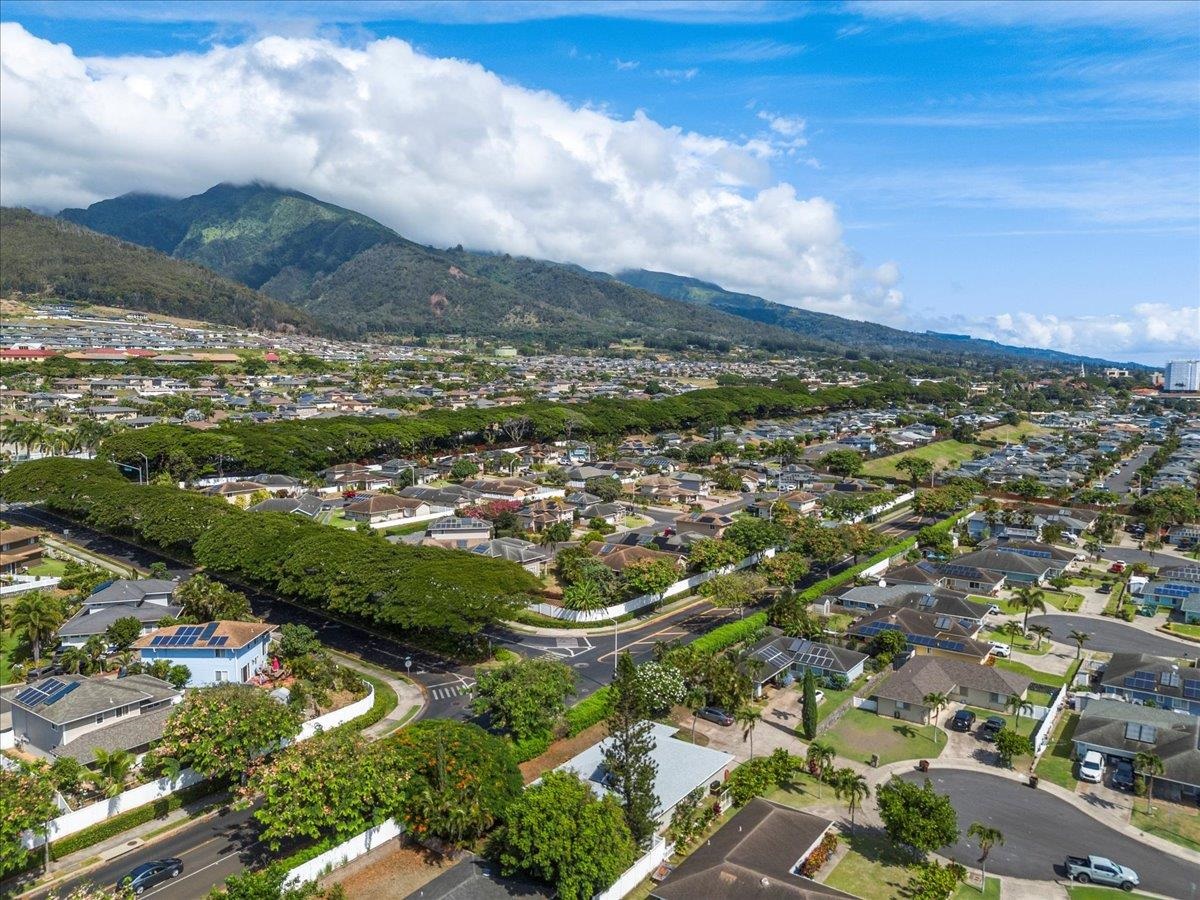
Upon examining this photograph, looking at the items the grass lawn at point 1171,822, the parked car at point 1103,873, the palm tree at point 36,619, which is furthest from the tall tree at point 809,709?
the palm tree at point 36,619

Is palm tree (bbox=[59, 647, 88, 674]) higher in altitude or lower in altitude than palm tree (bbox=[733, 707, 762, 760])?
lower

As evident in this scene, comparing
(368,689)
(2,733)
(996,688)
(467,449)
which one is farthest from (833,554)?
(467,449)

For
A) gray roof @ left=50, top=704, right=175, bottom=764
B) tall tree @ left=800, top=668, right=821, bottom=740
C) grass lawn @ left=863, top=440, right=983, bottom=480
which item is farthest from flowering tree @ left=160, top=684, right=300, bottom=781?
grass lawn @ left=863, top=440, right=983, bottom=480

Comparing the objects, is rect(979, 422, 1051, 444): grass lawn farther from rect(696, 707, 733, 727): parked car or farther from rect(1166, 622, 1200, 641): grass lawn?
rect(696, 707, 733, 727): parked car

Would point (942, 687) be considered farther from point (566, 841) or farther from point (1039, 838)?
point (566, 841)

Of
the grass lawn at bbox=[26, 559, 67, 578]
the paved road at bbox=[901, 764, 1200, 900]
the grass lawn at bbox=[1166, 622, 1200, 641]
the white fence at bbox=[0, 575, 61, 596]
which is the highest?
the grass lawn at bbox=[1166, 622, 1200, 641]

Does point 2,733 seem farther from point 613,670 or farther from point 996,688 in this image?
point 996,688

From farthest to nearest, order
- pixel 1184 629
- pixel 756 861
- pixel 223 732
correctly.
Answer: pixel 1184 629 → pixel 223 732 → pixel 756 861

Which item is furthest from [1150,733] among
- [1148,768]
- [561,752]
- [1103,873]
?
[561,752]
